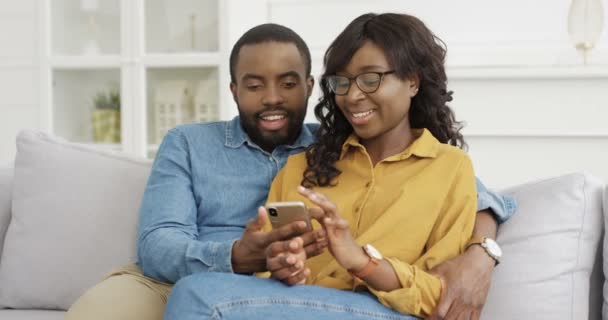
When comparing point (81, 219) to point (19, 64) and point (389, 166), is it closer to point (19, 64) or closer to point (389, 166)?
point (389, 166)

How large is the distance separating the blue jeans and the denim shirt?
0.83 feet

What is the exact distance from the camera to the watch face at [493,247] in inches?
60.9

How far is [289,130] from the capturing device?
188cm

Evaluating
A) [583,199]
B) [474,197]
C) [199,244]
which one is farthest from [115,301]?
[583,199]

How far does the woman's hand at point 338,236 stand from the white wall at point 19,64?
8.99 ft

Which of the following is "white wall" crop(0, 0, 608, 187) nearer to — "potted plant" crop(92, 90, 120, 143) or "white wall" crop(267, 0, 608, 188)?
"white wall" crop(267, 0, 608, 188)

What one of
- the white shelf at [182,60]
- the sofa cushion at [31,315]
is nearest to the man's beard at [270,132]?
the sofa cushion at [31,315]

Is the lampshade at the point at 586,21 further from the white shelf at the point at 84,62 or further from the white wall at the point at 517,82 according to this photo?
the white shelf at the point at 84,62

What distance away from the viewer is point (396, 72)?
1.65 meters

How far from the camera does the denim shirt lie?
1.66 metres

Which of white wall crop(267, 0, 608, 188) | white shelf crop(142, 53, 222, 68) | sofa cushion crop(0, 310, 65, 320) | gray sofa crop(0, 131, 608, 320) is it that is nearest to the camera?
gray sofa crop(0, 131, 608, 320)

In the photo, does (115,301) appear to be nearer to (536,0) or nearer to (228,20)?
(228,20)

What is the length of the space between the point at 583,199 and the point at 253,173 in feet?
2.38

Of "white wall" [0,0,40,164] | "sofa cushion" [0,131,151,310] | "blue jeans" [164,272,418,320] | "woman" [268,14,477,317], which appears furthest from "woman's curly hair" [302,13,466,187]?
"white wall" [0,0,40,164]
